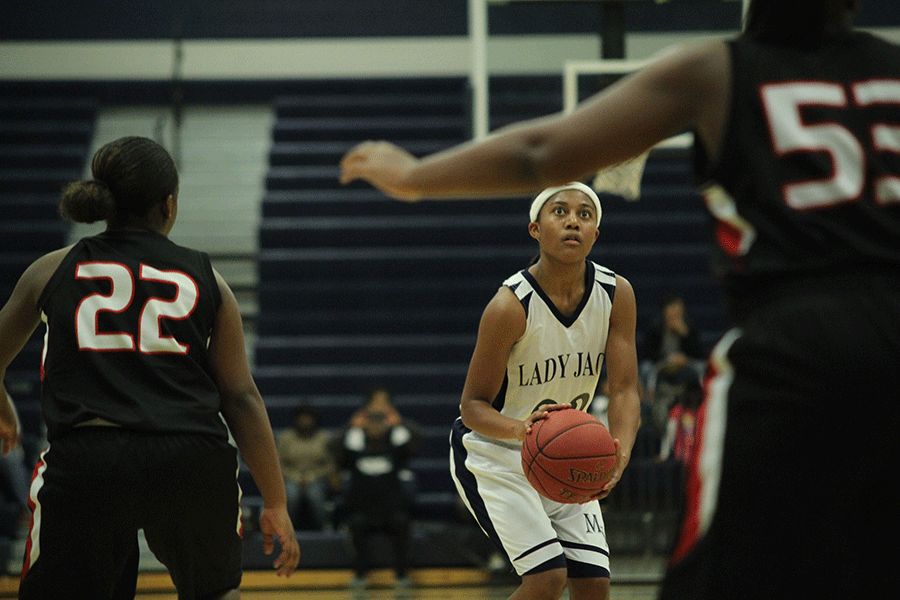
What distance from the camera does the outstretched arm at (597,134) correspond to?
1.99m

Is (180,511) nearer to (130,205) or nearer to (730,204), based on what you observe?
(130,205)

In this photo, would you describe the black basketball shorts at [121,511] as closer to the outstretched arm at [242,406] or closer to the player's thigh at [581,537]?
the outstretched arm at [242,406]

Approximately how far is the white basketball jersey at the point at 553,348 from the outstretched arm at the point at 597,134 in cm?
208

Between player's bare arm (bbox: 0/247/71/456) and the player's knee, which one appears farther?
the player's knee

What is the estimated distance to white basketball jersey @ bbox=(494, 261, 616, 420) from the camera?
13.9ft

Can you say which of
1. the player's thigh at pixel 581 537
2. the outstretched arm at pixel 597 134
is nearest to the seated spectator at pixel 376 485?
the player's thigh at pixel 581 537

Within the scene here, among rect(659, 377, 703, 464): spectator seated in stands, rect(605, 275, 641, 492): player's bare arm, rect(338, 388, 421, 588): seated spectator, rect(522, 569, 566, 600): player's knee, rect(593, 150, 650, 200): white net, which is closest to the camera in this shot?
rect(522, 569, 566, 600): player's knee

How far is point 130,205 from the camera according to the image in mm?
3314

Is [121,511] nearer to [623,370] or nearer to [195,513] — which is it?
[195,513]

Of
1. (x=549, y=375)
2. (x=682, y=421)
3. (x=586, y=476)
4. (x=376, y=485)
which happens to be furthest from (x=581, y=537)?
(x=682, y=421)

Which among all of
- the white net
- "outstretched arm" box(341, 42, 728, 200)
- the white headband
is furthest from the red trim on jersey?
the white net

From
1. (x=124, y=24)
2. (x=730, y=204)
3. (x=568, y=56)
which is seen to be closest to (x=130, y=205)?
(x=730, y=204)

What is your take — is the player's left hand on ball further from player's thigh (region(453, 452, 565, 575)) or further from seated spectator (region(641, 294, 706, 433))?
seated spectator (region(641, 294, 706, 433))

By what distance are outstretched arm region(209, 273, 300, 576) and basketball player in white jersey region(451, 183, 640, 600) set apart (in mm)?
953
